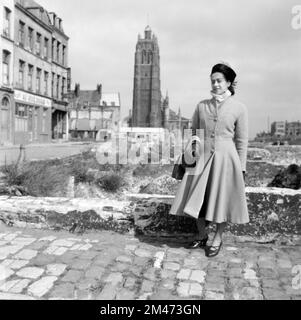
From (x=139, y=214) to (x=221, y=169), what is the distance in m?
1.33

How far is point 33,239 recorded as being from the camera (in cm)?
414

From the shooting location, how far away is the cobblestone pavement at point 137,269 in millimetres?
2869

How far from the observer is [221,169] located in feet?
11.7

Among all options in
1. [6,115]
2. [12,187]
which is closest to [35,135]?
[6,115]

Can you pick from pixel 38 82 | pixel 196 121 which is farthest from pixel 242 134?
pixel 38 82

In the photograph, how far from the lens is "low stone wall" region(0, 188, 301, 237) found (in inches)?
166

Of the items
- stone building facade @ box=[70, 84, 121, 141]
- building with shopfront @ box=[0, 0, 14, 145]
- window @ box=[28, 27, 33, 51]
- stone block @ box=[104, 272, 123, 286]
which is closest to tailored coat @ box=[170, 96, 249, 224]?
stone block @ box=[104, 272, 123, 286]

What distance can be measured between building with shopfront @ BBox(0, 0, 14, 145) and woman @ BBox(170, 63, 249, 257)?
25066 mm

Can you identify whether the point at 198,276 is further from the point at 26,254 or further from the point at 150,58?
the point at 150,58

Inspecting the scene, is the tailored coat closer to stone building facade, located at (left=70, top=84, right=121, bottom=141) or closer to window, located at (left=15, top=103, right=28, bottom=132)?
window, located at (left=15, top=103, right=28, bottom=132)

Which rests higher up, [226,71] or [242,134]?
[226,71]

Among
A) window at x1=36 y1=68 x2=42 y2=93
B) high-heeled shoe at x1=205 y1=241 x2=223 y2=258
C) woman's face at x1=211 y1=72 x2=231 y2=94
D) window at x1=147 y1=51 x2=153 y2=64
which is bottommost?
high-heeled shoe at x1=205 y1=241 x2=223 y2=258
